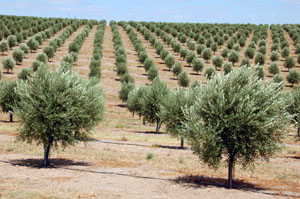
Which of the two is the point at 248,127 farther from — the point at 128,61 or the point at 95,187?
the point at 128,61

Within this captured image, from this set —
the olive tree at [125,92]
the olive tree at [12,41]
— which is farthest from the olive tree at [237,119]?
the olive tree at [12,41]

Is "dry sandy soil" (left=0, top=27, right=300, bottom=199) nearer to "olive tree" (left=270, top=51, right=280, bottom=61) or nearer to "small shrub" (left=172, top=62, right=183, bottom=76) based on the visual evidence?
"small shrub" (left=172, top=62, right=183, bottom=76)

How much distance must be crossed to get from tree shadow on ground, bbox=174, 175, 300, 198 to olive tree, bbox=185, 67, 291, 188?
2214mm

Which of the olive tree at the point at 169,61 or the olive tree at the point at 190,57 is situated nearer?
the olive tree at the point at 169,61

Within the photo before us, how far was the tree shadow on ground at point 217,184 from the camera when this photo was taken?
2328cm

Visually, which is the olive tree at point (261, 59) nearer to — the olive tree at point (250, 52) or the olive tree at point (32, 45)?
the olive tree at point (250, 52)

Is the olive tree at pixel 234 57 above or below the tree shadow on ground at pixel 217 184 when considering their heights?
above

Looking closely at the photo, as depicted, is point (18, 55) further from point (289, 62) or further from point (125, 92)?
point (289, 62)

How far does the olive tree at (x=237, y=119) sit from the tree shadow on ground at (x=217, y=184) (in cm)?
221

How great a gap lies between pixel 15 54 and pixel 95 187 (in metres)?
77.9

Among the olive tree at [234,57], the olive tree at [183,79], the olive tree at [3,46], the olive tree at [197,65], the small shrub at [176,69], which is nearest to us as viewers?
the olive tree at [183,79]

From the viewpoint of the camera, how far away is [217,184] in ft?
81.1

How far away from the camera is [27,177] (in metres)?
24.0

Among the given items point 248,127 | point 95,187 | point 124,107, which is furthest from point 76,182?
point 124,107
